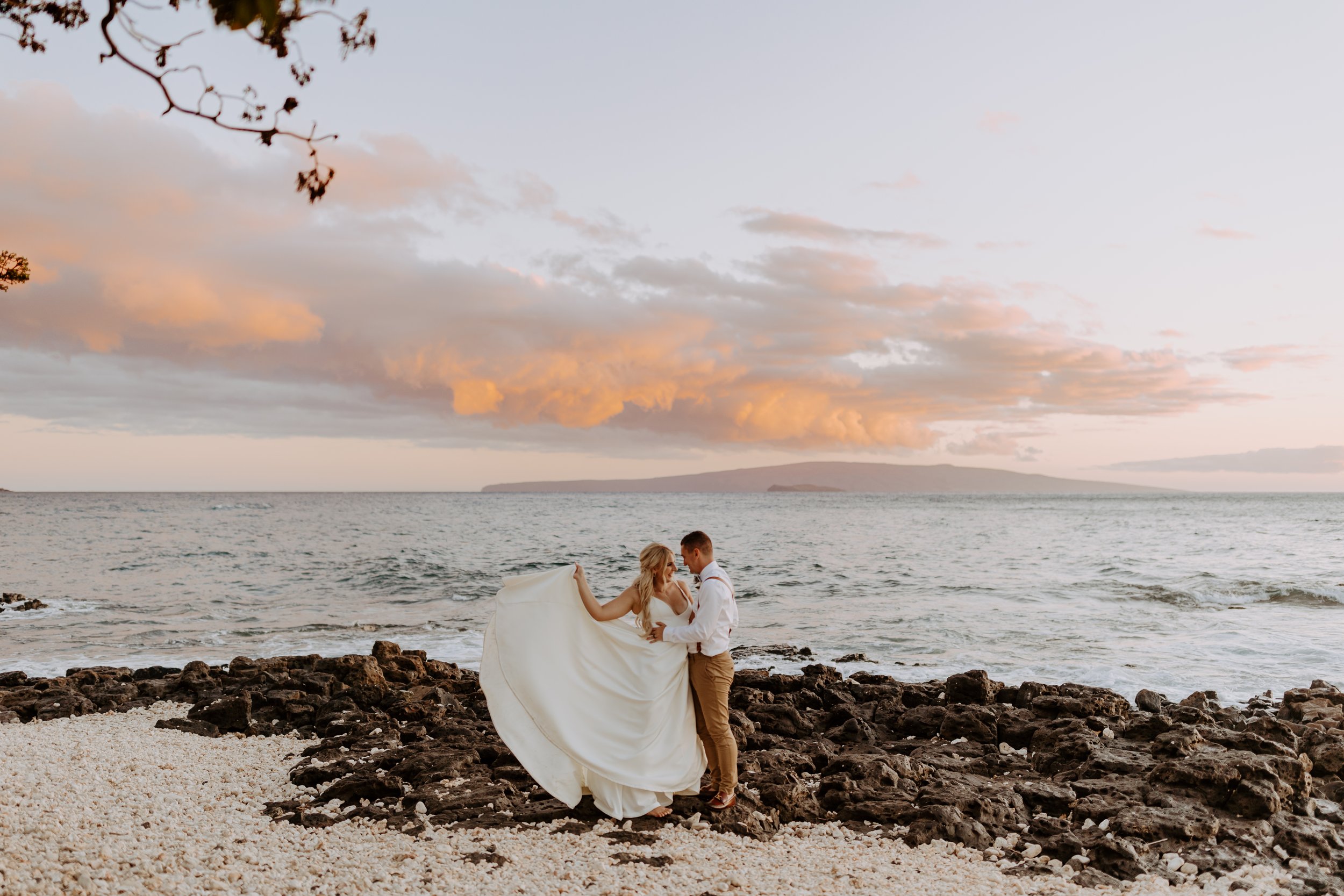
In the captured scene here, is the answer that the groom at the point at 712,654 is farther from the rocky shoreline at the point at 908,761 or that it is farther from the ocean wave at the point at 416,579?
the ocean wave at the point at 416,579

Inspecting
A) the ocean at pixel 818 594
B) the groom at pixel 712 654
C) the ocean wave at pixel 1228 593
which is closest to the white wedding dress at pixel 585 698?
the groom at pixel 712 654

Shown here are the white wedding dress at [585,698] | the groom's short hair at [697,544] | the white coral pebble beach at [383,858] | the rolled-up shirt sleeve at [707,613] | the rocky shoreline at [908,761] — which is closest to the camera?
the white coral pebble beach at [383,858]

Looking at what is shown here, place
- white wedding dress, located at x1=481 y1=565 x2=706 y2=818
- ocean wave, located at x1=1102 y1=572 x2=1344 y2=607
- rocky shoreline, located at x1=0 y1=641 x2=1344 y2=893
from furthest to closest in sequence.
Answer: ocean wave, located at x1=1102 y1=572 x2=1344 y2=607, white wedding dress, located at x1=481 y1=565 x2=706 y2=818, rocky shoreline, located at x1=0 y1=641 x2=1344 y2=893

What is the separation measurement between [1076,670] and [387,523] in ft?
207

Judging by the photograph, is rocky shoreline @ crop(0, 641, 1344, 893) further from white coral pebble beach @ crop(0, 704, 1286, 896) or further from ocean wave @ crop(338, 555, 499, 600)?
ocean wave @ crop(338, 555, 499, 600)

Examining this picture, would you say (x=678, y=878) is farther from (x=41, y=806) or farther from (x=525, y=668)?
(x=41, y=806)

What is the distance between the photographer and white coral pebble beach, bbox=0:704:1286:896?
19.9 feet

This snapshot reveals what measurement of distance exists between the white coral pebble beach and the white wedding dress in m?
0.55

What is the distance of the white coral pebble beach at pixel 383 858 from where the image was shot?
607 centimetres

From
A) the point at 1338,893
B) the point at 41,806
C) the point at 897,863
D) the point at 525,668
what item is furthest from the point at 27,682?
the point at 1338,893

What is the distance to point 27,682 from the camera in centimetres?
1338

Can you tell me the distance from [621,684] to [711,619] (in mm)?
1057

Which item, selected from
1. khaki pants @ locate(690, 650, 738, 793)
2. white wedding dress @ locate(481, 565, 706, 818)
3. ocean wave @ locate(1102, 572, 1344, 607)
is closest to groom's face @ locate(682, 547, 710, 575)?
white wedding dress @ locate(481, 565, 706, 818)

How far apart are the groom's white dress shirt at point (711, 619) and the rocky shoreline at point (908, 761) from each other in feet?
4.87
